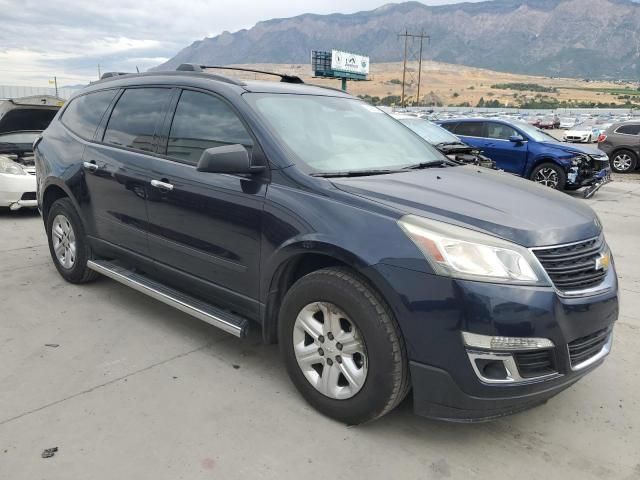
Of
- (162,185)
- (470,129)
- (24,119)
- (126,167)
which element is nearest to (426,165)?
(162,185)

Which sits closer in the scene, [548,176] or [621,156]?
[548,176]

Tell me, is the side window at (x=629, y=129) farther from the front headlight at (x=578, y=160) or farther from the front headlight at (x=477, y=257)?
the front headlight at (x=477, y=257)

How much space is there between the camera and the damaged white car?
25.7 feet

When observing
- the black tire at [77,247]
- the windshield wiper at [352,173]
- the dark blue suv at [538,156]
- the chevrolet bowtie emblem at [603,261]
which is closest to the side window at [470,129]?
the dark blue suv at [538,156]

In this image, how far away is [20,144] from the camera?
911 centimetres

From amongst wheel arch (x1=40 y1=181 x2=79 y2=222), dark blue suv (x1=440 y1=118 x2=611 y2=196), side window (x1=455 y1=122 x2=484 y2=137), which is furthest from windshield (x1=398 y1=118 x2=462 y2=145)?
wheel arch (x1=40 y1=181 x2=79 y2=222)

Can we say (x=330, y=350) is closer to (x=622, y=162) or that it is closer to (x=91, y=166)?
(x=91, y=166)

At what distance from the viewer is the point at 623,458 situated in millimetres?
2719

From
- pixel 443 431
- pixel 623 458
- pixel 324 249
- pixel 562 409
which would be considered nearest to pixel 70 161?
pixel 324 249

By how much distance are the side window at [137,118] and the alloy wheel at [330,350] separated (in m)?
1.85

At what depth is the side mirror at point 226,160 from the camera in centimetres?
302

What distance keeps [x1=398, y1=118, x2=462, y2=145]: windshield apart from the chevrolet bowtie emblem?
769 centimetres

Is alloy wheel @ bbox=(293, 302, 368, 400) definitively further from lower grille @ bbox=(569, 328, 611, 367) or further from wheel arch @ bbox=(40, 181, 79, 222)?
wheel arch @ bbox=(40, 181, 79, 222)

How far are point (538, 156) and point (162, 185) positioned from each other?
10.1 m
